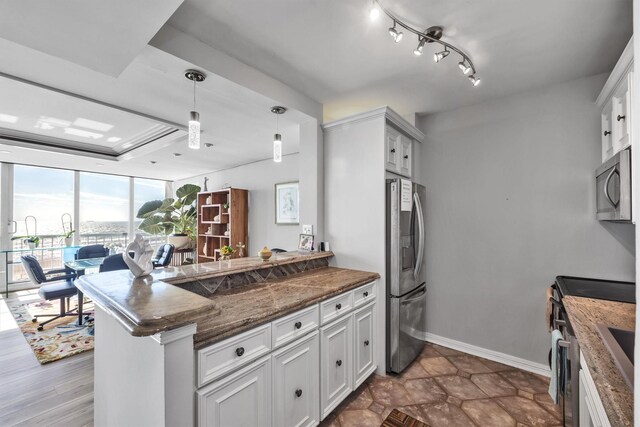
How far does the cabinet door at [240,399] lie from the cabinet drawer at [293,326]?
121mm

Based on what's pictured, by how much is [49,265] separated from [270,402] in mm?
7100

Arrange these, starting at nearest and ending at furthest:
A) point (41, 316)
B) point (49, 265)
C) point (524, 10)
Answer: point (524, 10) < point (41, 316) < point (49, 265)

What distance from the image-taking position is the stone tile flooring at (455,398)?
1.95 meters

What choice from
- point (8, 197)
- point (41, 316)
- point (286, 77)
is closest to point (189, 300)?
point (286, 77)

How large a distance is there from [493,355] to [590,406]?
197 cm

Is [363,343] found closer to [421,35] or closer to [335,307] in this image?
[335,307]

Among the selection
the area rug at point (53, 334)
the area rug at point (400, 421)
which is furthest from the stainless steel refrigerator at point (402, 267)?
the area rug at point (53, 334)

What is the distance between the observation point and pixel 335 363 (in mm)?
1969

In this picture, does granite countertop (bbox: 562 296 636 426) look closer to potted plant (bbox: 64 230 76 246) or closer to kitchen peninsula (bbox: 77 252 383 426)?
kitchen peninsula (bbox: 77 252 383 426)

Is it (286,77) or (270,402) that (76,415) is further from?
(286,77)

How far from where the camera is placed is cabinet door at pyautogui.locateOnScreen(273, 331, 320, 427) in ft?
5.06

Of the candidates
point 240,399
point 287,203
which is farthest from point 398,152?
point 287,203

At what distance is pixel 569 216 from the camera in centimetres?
244

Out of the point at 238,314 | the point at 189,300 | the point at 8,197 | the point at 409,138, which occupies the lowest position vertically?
the point at 238,314
